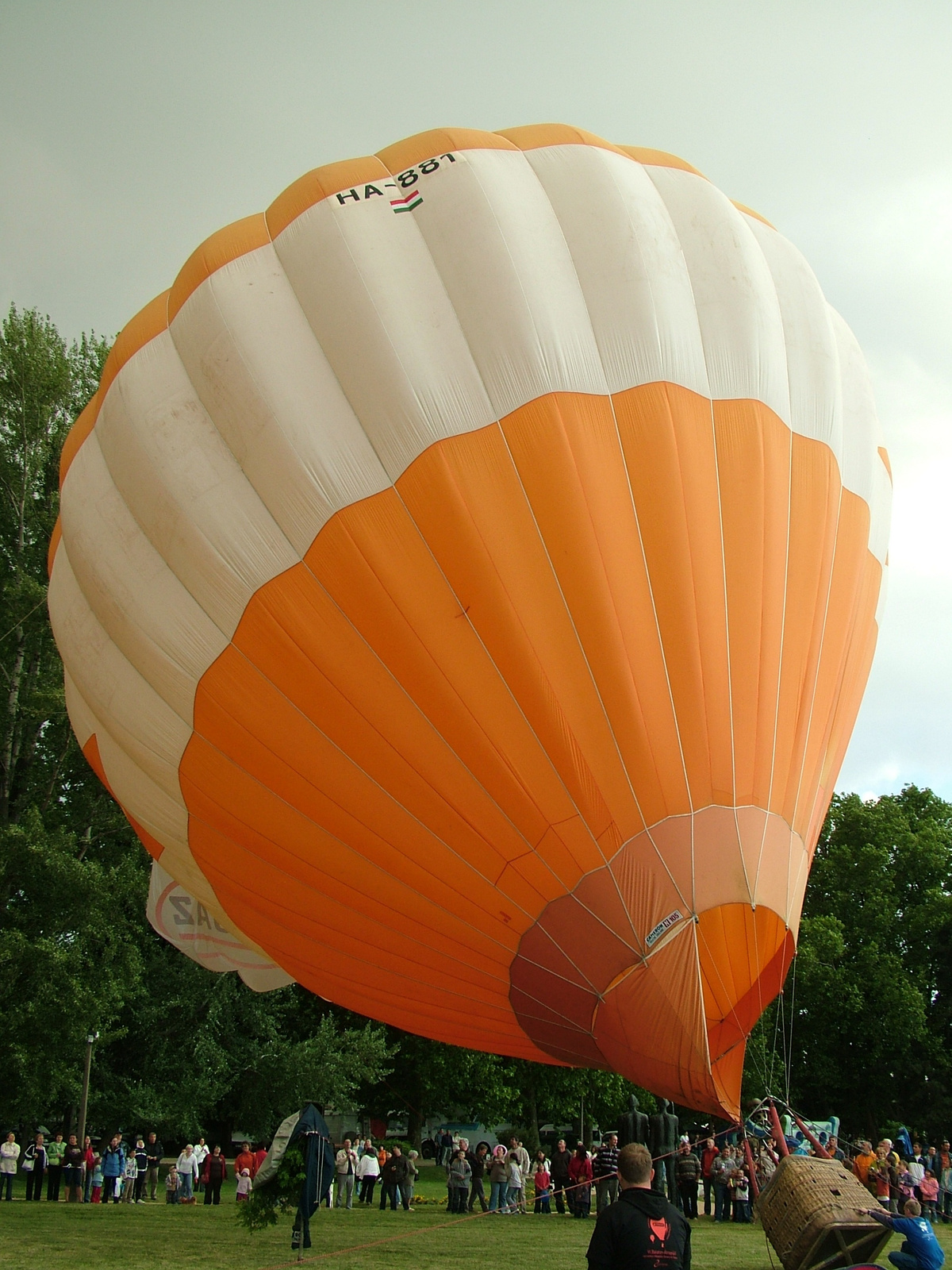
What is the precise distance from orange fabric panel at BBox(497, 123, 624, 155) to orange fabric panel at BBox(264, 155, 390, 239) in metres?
0.94

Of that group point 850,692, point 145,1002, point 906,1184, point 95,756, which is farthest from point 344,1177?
point 850,692

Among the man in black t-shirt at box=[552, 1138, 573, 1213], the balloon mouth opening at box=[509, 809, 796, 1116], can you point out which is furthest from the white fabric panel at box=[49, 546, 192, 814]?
the man in black t-shirt at box=[552, 1138, 573, 1213]

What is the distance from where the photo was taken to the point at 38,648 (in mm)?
18797

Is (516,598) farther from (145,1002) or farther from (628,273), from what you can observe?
(145,1002)

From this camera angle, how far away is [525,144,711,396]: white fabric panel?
20.7 ft

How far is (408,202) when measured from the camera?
683 centimetres

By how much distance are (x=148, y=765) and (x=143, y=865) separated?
488 inches

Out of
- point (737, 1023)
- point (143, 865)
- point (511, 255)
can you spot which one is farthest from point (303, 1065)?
point (511, 255)

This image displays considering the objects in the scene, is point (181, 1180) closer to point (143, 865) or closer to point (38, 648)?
point (143, 865)

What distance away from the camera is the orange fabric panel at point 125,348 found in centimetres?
736

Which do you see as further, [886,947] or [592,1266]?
[886,947]

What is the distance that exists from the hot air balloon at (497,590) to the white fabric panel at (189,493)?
0.02 metres

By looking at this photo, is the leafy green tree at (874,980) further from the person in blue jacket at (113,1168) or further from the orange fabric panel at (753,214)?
the orange fabric panel at (753,214)

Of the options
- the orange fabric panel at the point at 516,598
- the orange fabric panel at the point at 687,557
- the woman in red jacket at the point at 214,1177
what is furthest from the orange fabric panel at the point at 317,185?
the woman in red jacket at the point at 214,1177
